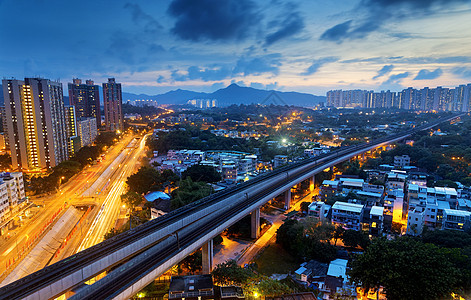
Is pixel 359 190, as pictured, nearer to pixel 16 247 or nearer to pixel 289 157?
pixel 289 157

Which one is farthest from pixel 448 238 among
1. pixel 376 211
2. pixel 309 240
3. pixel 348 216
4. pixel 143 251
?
pixel 143 251

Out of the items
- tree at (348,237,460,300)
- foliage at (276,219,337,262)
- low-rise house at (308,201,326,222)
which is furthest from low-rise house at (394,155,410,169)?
tree at (348,237,460,300)

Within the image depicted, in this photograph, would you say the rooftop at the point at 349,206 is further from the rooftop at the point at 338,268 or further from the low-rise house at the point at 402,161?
the low-rise house at the point at 402,161

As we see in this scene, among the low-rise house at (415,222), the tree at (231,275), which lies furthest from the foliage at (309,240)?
the low-rise house at (415,222)

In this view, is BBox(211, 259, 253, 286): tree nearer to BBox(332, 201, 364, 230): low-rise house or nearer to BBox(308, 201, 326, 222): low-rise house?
BBox(308, 201, 326, 222): low-rise house

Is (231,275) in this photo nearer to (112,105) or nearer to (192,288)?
(192,288)
